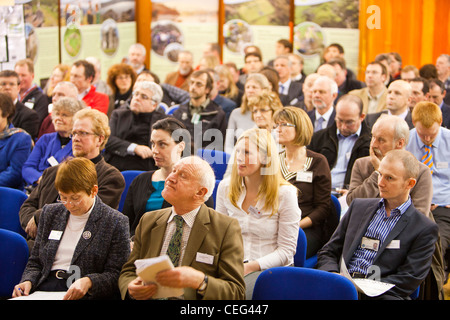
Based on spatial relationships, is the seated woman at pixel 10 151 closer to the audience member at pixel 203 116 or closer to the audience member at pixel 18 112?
the audience member at pixel 18 112

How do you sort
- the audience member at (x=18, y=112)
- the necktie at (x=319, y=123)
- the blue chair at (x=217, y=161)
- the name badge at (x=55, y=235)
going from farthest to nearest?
the audience member at (x=18, y=112)
the necktie at (x=319, y=123)
the blue chair at (x=217, y=161)
the name badge at (x=55, y=235)

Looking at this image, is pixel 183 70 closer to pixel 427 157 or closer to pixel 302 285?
pixel 427 157

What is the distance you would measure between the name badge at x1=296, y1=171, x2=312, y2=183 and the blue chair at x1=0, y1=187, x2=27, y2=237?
1867 millimetres

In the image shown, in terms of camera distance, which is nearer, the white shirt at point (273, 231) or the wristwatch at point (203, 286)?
the wristwatch at point (203, 286)

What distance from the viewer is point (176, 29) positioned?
9.16 m

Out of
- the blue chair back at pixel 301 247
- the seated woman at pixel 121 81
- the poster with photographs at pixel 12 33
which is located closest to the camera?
the blue chair back at pixel 301 247

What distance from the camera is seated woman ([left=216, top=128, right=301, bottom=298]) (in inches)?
119

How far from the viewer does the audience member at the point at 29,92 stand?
21.0ft

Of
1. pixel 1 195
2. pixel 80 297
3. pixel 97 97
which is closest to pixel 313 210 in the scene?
pixel 80 297

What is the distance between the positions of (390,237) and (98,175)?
72.1 inches

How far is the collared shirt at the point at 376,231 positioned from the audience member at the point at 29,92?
4434mm

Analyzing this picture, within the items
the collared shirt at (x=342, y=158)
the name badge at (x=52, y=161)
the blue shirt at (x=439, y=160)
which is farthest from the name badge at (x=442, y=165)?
the name badge at (x=52, y=161)

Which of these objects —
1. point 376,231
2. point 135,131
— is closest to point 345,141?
point 376,231

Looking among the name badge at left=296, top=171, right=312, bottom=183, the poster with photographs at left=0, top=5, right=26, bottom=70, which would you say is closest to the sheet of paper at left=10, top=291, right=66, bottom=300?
the name badge at left=296, top=171, right=312, bottom=183
